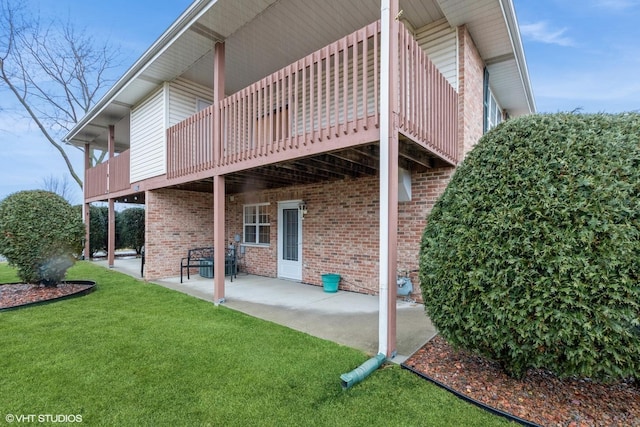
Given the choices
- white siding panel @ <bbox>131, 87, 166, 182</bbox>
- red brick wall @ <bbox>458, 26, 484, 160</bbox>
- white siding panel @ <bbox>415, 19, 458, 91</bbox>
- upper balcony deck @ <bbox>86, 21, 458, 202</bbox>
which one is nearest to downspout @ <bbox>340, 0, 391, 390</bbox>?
upper balcony deck @ <bbox>86, 21, 458, 202</bbox>

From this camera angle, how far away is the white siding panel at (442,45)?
6.15 metres

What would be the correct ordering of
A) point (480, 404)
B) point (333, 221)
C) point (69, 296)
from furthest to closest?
point (333, 221)
point (69, 296)
point (480, 404)

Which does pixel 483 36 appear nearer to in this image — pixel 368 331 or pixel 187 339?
pixel 368 331

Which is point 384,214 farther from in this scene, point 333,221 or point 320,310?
point 333,221

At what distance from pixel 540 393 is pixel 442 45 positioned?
591cm

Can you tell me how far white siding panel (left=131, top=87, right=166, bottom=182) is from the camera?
347 inches

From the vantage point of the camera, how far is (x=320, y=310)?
576cm

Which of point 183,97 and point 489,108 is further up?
point 183,97

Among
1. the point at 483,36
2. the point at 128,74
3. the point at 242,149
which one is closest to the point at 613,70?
the point at 483,36

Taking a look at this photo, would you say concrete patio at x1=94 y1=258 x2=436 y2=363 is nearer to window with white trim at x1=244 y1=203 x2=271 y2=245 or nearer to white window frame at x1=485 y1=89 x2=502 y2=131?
window with white trim at x1=244 y1=203 x2=271 y2=245

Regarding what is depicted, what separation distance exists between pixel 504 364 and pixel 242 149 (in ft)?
16.4

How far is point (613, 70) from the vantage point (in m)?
16.2

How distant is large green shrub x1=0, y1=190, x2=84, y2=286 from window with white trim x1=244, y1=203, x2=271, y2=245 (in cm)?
423

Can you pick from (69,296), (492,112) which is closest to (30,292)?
(69,296)
